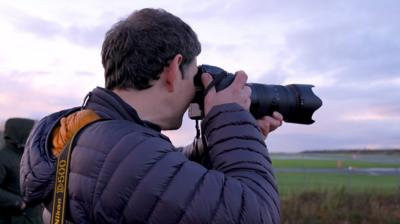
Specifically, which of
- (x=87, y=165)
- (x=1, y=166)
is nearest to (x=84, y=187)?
(x=87, y=165)

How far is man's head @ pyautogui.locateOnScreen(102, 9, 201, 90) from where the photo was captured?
198 centimetres

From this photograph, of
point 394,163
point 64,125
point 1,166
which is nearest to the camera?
point 64,125

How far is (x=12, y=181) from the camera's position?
6.09 metres

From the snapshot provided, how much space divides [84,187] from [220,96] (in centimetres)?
58

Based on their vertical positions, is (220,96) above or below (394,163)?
above

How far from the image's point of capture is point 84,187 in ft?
6.00

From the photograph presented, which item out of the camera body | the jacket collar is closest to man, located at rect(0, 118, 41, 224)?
the camera body

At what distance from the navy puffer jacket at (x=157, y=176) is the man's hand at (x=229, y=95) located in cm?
12

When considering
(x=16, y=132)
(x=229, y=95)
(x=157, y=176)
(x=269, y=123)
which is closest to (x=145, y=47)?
(x=229, y=95)

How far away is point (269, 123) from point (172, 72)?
20.3 inches

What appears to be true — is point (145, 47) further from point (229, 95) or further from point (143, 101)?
point (229, 95)

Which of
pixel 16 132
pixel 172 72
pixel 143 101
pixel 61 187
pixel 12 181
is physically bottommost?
pixel 12 181

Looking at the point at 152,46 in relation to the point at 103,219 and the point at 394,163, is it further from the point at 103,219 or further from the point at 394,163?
the point at 394,163

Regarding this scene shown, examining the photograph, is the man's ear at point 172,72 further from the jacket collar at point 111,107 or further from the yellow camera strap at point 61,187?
the yellow camera strap at point 61,187
